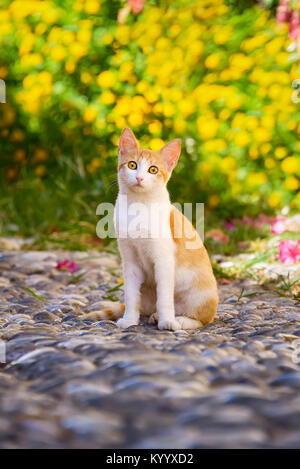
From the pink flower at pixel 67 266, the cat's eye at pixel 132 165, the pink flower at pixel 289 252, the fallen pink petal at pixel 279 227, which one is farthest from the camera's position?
the fallen pink petal at pixel 279 227

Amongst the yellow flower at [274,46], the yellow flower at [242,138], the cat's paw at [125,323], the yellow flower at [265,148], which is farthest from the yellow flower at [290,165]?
the cat's paw at [125,323]

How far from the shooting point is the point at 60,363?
140cm

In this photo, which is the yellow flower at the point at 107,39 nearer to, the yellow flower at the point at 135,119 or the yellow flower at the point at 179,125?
the yellow flower at the point at 135,119

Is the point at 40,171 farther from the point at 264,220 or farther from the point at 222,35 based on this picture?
the point at 264,220

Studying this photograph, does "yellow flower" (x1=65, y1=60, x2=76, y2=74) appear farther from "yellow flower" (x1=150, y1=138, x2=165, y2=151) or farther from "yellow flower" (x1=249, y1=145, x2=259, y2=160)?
"yellow flower" (x1=249, y1=145, x2=259, y2=160)

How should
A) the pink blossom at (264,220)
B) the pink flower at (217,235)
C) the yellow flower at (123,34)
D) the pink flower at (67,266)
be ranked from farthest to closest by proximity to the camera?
the yellow flower at (123,34) < the pink blossom at (264,220) < the pink flower at (217,235) < the pink flower at (67,266)

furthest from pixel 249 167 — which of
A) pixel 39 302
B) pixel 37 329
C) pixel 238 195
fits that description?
pixel 37 329

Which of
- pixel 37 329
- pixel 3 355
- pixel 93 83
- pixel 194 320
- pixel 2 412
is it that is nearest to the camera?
pixel 2 412

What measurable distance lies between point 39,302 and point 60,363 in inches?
49.5

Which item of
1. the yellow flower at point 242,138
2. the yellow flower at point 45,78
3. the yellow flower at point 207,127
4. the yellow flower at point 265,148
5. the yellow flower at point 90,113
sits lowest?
the yellow flower at point 265,148

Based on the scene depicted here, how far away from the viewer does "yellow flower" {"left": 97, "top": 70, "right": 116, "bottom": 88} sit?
14.9 feet

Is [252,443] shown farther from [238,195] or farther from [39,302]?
[238,195]

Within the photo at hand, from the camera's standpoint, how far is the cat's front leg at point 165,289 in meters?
2.05

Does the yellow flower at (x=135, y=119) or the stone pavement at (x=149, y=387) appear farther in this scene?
the yellow flower at (x=135, y=119)
